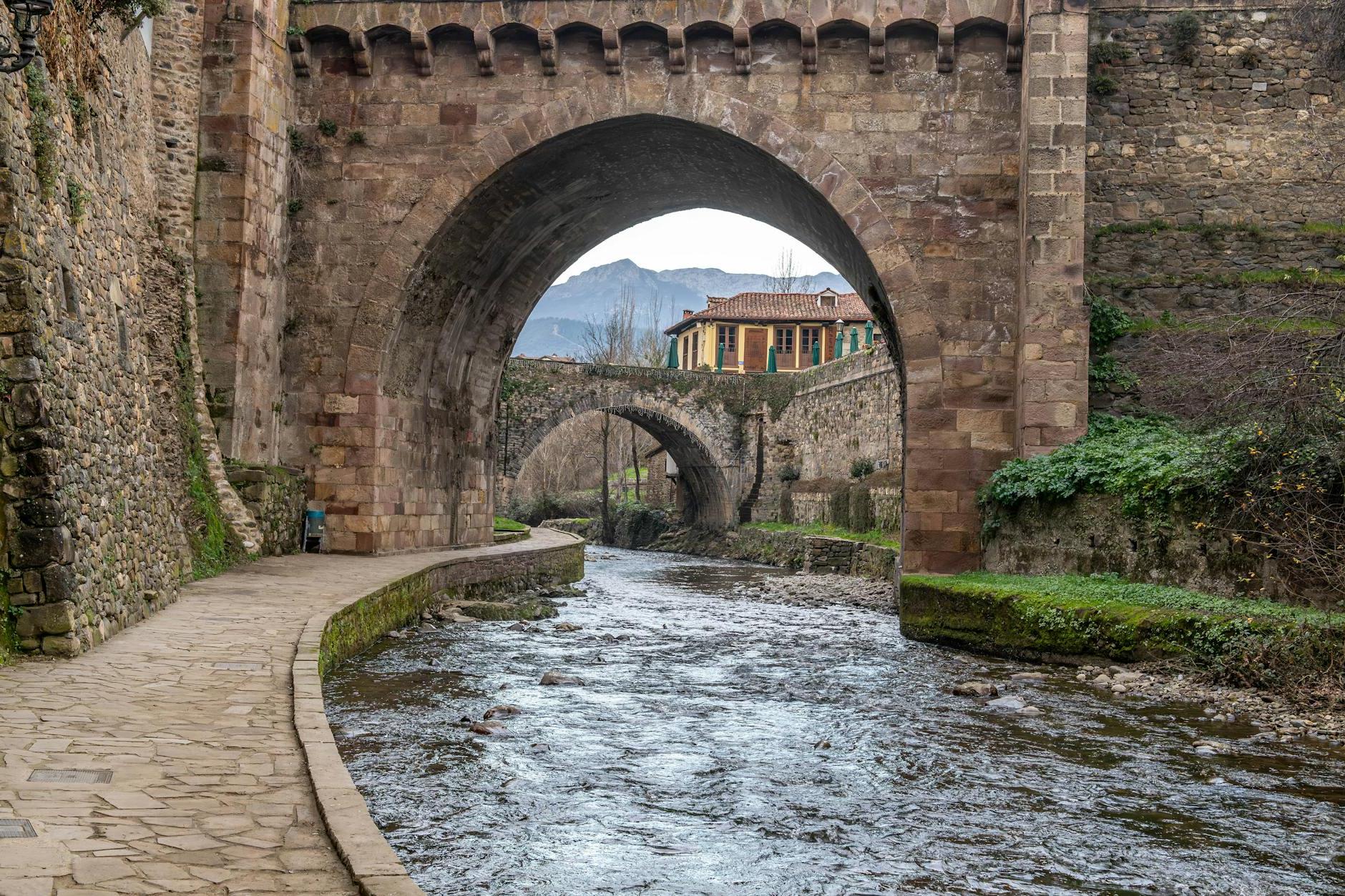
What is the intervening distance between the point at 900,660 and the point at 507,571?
277 inches

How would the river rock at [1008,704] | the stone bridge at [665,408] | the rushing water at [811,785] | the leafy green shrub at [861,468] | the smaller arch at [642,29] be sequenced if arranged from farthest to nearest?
the stone bridge at [665,408]
the leafy green shrub at [861,468]
the smaller arch at [642,29]
the river rock at [1008,704]
the rushing water at [811,785]

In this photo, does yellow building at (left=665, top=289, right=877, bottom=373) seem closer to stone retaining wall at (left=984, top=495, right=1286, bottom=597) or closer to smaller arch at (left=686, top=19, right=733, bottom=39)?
smaller arch at (left=686, top=19, right=733, bottom=39)

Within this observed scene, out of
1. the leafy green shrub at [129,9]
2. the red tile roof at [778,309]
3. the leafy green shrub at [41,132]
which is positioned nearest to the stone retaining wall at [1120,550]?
the leafy green shrub at [41,132]

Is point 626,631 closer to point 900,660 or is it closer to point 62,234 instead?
point 900,660

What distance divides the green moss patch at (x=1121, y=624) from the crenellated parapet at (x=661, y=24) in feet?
18.7

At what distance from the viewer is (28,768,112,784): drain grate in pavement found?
411 cm

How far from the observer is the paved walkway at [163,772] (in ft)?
10.9

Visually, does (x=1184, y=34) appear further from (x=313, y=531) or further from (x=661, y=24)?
(x=313, y=531)

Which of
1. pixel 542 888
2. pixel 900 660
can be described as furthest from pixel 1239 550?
pixel 542 888

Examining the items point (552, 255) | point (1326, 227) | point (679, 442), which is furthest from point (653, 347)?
point (1326, 227)

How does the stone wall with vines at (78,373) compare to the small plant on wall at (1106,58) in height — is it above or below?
below

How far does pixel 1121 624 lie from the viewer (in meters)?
9.69

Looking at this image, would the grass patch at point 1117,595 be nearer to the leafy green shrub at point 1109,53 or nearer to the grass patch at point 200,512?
the leafy green shrub at point 1109,53

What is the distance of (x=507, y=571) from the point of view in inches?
651
